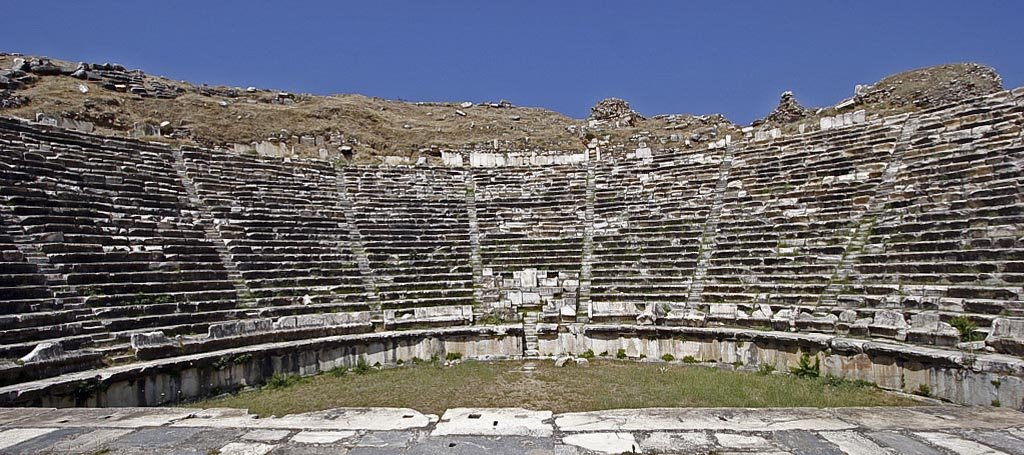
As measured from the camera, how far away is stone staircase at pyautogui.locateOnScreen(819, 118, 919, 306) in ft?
38.5

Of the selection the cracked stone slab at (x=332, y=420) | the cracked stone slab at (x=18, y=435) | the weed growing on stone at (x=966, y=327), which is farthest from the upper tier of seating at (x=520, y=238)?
the cracked stone slab at (x=332, y=420)

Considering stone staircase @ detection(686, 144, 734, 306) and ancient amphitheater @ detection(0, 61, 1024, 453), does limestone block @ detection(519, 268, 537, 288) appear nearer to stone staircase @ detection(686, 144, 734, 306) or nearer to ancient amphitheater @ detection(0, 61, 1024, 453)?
ancient amphitheater @ detection(0, 61, 1024, 453)

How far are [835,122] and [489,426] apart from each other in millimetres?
16759

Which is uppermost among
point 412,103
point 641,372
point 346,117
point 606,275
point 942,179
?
point 412,103

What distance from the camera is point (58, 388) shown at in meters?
8.02

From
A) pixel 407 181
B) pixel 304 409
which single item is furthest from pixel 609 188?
pixel 304 409

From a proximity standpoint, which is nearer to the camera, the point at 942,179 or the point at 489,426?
the point at 489,426

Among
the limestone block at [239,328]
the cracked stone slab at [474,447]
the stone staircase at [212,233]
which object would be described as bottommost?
the cracked stone slab at [474,447]

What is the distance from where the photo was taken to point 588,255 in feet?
52.0

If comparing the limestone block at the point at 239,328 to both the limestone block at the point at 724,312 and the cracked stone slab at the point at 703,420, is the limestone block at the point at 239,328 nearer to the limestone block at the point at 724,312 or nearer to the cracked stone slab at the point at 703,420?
the cracked stone slab at the point at 703,420

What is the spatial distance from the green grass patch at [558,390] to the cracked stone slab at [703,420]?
2865mm

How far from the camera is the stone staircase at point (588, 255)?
1383cm

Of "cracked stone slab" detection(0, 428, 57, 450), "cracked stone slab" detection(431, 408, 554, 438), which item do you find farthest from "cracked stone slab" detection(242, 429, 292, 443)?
"cracked stone slab" detection(0, 428, 57, 450)

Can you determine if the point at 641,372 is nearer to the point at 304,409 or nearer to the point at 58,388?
the point at 304,409
